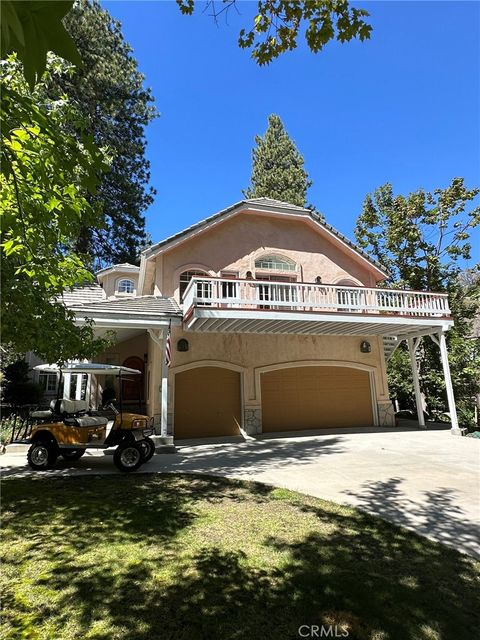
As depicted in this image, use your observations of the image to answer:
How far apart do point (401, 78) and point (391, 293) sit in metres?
9.00

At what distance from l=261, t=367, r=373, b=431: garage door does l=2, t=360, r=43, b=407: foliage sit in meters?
11.7

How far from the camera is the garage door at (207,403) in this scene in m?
14.2

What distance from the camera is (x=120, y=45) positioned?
1107 inches

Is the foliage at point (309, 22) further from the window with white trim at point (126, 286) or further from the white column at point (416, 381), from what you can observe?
the window with white trim at point (126, 286)

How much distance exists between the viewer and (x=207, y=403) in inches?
575

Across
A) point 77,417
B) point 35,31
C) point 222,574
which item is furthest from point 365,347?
point 35,31

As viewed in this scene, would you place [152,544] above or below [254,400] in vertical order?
below

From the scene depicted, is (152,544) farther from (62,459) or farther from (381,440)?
(381,440)

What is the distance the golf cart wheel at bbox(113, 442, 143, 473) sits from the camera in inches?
335

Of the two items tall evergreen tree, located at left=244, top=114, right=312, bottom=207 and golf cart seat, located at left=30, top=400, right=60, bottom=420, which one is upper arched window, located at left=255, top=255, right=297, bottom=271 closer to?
golf cart seat, located at left=30, top=400, right=60, bottom=420

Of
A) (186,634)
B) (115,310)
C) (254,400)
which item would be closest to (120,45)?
(115,310)

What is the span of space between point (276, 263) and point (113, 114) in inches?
766

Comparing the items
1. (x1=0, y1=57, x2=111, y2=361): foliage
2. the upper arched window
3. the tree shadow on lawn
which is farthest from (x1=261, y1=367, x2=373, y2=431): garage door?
(x1=0, y1=57, x2=111, y2=361): foliage

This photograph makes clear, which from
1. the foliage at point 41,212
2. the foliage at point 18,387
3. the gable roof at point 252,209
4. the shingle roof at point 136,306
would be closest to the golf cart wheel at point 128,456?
the foliage at point 41,212
